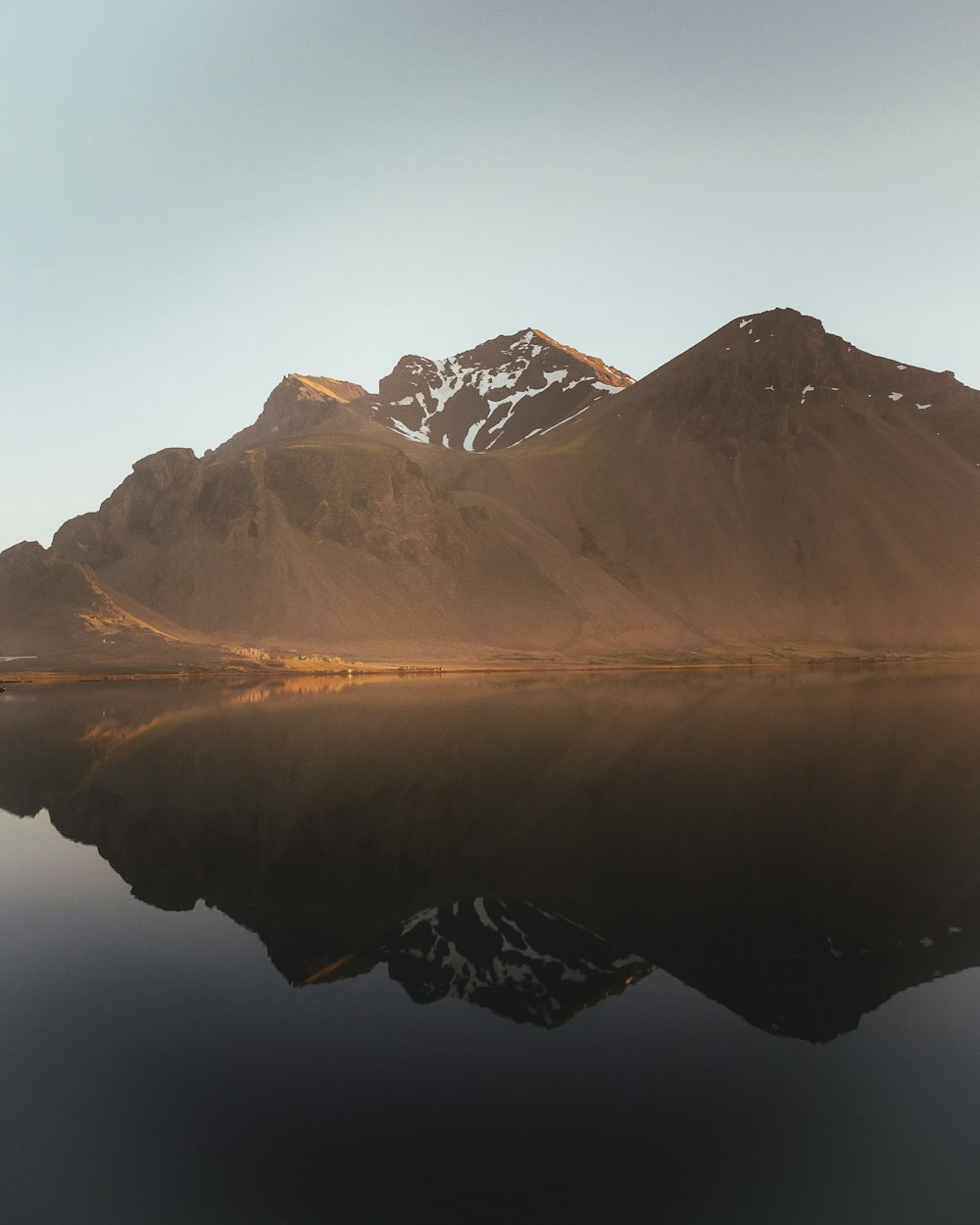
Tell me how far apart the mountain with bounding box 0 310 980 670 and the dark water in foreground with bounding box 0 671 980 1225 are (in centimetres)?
8878

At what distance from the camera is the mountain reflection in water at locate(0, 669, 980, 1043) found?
42.6ft

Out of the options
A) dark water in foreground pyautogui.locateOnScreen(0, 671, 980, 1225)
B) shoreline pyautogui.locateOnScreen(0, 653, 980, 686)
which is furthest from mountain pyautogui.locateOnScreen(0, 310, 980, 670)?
dark water in foreground pyautogui.locateOnScreen(0, 671, 980, 1225)

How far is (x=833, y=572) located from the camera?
15675cm

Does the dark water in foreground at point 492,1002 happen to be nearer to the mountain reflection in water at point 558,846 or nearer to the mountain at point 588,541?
the mountain reflection in water at point 558,846

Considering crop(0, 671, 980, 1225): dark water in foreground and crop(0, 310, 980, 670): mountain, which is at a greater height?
crop(0, 310, 980, 670): mountain

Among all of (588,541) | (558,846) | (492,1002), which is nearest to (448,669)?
(588,541)

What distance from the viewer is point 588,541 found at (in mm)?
165125

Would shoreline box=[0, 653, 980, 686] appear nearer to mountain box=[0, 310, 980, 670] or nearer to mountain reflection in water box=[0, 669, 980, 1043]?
mountain box=[0, 310, 980, 670]

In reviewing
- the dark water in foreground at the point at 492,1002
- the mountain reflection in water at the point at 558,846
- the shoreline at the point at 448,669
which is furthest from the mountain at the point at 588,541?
the dark water in foreground at the point at 492,1002

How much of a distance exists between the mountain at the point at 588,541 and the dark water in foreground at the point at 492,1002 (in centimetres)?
8878

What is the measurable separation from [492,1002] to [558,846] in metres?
8.13

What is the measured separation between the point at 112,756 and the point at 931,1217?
33099mm

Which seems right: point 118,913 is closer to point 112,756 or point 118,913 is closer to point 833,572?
point 112,756

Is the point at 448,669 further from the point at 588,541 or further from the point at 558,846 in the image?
the point at 558,846
